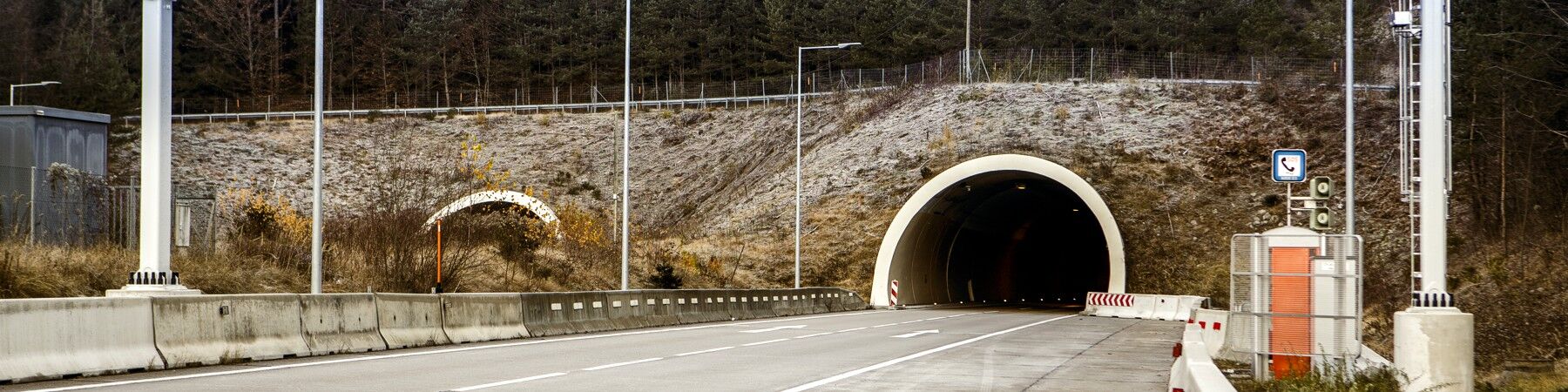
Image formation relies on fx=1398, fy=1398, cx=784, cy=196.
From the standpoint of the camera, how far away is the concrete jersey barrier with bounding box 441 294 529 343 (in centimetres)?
2081

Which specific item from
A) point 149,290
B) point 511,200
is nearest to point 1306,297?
point 149,290

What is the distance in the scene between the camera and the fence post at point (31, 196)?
24781 millimetres

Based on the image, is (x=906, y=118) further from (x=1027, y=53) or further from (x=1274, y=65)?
(x=1274, y=65)

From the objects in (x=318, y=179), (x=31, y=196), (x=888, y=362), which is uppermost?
(x=318, y=179)

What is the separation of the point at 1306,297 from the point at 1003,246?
1848 inches

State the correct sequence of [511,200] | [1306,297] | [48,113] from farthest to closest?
[511,200], [48,113], [1306,297]

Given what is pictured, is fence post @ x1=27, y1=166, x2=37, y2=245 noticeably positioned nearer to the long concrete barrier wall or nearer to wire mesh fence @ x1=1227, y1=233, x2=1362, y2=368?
the long concrete barrier wall

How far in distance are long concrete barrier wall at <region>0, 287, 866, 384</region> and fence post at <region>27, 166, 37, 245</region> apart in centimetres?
855

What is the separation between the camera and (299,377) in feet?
45.0

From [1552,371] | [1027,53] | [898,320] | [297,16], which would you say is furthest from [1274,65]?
[297,16]

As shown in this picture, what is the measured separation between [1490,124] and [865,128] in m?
26.1

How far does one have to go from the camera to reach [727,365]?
1664 cm

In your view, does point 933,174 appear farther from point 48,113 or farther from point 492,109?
point 492,109

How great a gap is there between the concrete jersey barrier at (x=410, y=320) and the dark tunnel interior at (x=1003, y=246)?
2686 centimetres
